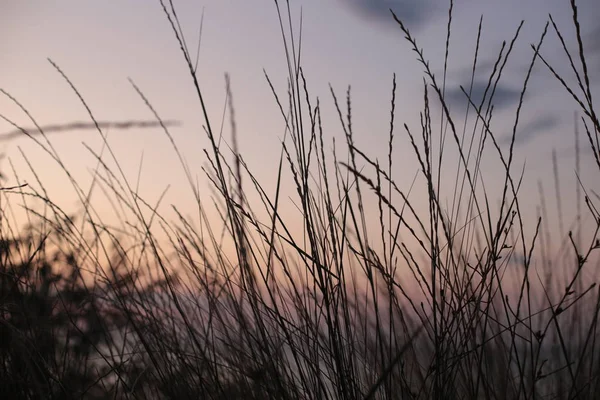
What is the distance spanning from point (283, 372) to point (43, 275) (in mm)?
1281

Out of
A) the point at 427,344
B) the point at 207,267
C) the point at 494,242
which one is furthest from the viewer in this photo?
the point at 427,344

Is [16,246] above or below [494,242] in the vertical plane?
above

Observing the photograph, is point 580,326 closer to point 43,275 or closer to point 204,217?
point 204,217

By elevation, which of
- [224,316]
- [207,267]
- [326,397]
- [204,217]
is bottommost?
[326,397]

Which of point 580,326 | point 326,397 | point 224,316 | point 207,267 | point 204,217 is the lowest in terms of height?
point 326,397

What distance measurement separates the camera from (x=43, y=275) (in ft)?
7.86

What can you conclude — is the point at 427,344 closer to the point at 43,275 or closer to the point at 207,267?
the point at 207,267

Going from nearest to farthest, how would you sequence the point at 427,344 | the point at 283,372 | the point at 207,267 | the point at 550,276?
the point at 283,372, the point at 207,267, the point at 427,344, the point at 550,276

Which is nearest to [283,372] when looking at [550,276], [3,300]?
[3,300]

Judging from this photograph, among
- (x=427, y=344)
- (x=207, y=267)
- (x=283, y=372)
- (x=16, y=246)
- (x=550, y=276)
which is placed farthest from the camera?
(x=550, y=276)

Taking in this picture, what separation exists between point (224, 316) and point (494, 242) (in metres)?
0.90

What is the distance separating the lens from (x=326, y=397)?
1423 millimetres

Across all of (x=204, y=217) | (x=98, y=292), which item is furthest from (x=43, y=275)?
(x=204, y=217)

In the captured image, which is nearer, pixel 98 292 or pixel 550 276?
pixel 98 292
